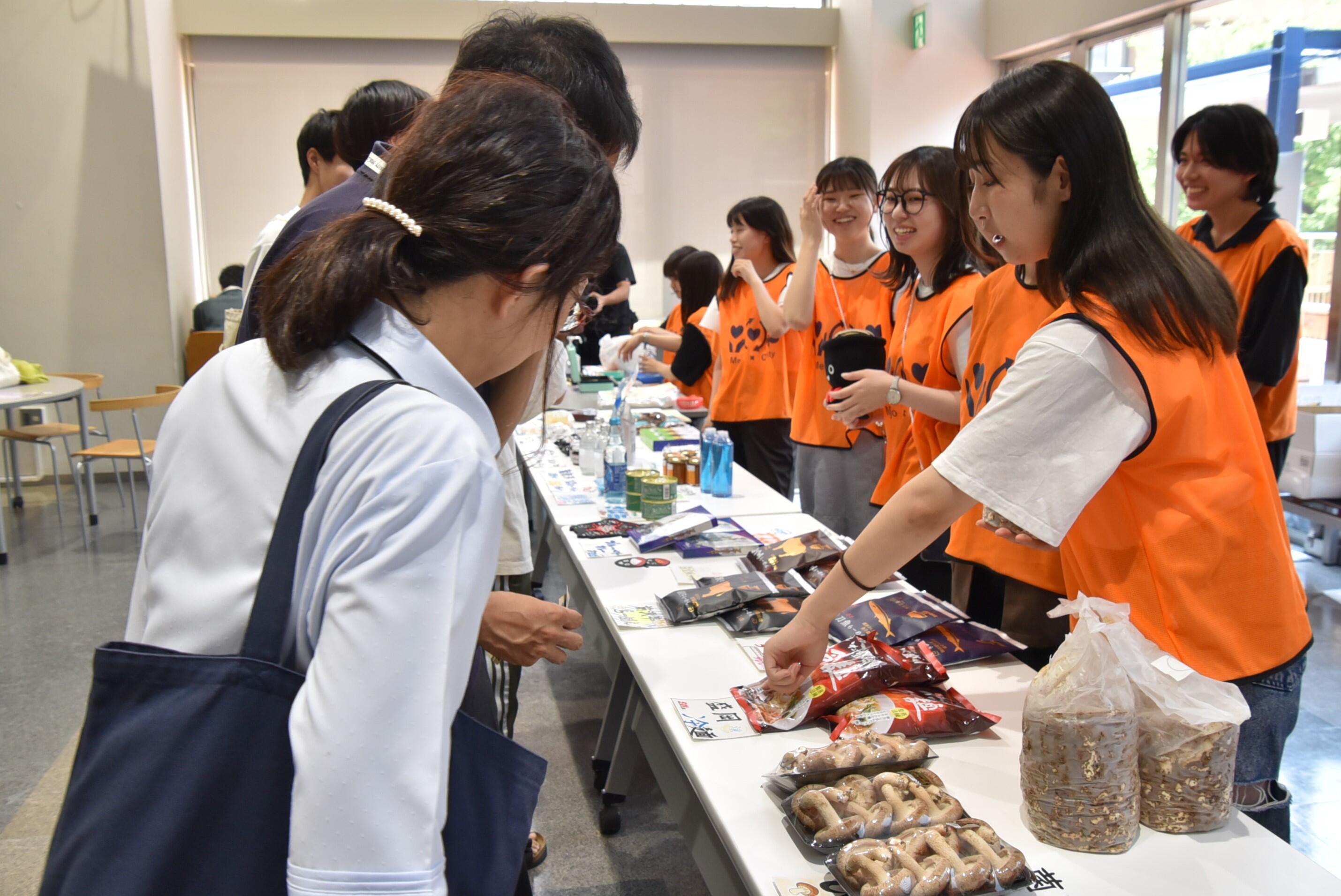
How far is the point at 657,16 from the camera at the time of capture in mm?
7367

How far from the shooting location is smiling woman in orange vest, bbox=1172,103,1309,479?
321 centimetres

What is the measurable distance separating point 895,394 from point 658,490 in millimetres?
635

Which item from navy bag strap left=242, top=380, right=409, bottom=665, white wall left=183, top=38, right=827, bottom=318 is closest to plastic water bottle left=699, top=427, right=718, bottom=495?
navy bag strap left=242, top=380, right=409, bottom=665

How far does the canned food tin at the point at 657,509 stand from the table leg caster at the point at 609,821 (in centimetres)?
73

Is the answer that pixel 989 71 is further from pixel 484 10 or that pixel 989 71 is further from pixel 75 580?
pixel 75 580

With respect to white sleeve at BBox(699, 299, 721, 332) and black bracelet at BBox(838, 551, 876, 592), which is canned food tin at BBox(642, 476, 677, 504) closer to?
black bracelet at BBox(838, 551, 876, 592)

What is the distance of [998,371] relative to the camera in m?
1.74

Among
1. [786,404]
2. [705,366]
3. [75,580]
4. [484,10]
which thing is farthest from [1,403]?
[484,10]

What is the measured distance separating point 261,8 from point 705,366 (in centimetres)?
471

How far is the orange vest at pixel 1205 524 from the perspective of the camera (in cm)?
122

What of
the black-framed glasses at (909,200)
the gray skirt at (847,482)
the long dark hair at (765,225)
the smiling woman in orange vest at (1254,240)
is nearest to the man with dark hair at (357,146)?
the black-framed glasses at (909,200)

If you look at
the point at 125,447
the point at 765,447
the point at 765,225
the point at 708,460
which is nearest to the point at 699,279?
the point at 765,225

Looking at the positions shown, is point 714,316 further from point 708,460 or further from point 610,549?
point 610,549

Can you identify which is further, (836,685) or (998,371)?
(998,371)
